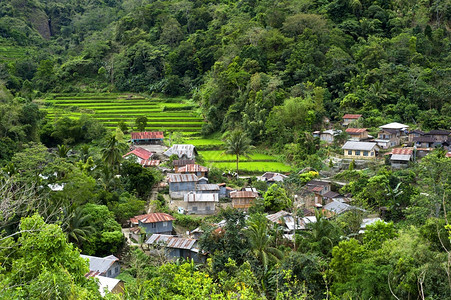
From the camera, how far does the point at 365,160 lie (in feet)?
98.5

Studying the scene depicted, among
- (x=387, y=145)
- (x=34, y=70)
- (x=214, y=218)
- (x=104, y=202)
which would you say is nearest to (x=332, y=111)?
(x=387, y=145)

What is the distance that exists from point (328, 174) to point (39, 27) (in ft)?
205

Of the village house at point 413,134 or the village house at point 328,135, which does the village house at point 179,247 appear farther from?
the village house at point 413,134

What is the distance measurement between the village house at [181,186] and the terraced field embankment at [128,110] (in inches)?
573

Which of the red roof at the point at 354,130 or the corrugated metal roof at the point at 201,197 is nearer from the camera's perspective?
the corrugated metal roof at the point at 201,197

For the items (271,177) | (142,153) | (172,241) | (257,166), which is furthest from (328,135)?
(172,241)

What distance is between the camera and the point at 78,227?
773 inches

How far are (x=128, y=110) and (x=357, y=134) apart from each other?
81.1 feet

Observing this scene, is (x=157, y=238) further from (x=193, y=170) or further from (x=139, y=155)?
(x=139, y=155)

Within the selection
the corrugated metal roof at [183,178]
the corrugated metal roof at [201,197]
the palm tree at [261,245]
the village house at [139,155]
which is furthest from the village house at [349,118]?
the palm tree at [261,245]

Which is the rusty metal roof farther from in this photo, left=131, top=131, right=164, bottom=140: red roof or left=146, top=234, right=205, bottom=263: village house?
left=131, top=131, right=164, bottom=140: red roof

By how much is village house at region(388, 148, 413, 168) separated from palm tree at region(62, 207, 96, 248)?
19.2m

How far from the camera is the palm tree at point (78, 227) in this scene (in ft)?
62.4

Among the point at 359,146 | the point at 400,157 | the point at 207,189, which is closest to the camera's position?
the point at 207,189
